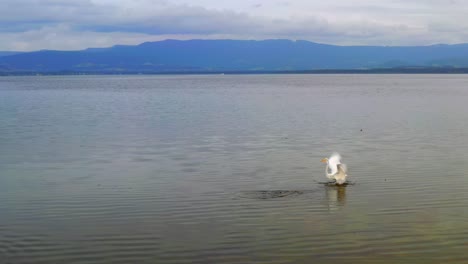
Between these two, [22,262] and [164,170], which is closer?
[22,262]

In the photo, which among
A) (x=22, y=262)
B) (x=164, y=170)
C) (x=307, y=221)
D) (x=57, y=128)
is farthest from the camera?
(x=57, y=128)

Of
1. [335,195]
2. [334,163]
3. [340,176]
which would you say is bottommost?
[335,195]

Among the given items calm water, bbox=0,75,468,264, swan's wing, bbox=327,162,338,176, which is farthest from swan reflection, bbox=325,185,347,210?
swan's wing, bbox=327,162,338,176

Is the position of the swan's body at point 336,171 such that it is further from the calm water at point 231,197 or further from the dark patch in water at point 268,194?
the dark patch in water at point 268,194

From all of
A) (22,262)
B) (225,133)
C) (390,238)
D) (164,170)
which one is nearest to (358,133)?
(225,133)

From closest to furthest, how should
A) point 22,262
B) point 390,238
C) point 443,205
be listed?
point 22,262 < point 390,238 < point 443,205

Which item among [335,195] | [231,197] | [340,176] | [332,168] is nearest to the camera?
[231,197]

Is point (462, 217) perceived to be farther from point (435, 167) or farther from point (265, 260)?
point (435, 167)

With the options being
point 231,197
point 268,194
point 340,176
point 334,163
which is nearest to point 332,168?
point 334,163

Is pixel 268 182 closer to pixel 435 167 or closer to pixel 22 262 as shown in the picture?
pixel 435 167

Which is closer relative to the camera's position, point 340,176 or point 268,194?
point 268,194

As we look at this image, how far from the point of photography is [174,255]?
1080 centimetres

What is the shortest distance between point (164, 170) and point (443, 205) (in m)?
7.50

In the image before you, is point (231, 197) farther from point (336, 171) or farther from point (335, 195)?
point (336, 171)
